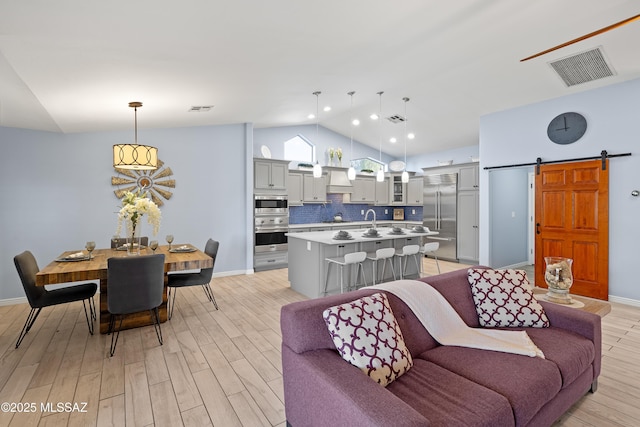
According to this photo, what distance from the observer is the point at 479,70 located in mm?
4355

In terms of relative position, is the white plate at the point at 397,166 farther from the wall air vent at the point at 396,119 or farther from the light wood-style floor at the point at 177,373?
the light wood-style floor at the point at 177,373

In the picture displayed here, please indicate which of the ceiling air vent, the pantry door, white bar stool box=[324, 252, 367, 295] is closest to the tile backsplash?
white bar stool box=[324, 252, 367, 295]

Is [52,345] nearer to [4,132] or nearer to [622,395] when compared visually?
[4,132]

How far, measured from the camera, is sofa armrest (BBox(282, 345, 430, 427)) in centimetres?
118

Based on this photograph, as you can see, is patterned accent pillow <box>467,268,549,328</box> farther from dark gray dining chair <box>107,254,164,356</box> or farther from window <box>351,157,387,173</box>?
window <box>351,157,387,173</box>

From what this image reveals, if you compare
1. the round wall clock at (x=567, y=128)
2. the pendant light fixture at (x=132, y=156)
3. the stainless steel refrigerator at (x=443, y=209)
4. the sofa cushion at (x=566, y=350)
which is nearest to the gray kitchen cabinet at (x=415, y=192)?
the stainless steel refrigerator at (x=443, y=209)

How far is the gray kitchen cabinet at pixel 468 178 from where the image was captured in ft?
22.1

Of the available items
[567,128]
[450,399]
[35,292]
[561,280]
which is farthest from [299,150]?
[450,399]

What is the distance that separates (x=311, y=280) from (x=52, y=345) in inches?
113

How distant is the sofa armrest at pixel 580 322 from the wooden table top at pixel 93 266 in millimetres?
3111

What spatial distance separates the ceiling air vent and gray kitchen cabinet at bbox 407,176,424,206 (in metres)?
3.95

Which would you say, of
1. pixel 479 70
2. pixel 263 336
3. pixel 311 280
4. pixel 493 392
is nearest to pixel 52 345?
pixel 263 336

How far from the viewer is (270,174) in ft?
20.8

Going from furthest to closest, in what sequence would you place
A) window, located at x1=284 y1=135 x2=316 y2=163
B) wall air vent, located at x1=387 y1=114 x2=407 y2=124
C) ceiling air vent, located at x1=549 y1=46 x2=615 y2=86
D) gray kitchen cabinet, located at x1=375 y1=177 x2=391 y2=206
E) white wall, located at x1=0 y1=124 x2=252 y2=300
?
gray kitchen cabinet, located at x1=375 y1=177 x2=391 y2=206
window, located at x1=284 y1=135 x2=316 y2=163
wall air vent, located at x1=387 y1=114 x2=407 y2=124
white wall, located at x1=0 y1=124 x2=252 y2=300
ceiling air vent, located at x1=549 y1=46 x2=615 y2=86
